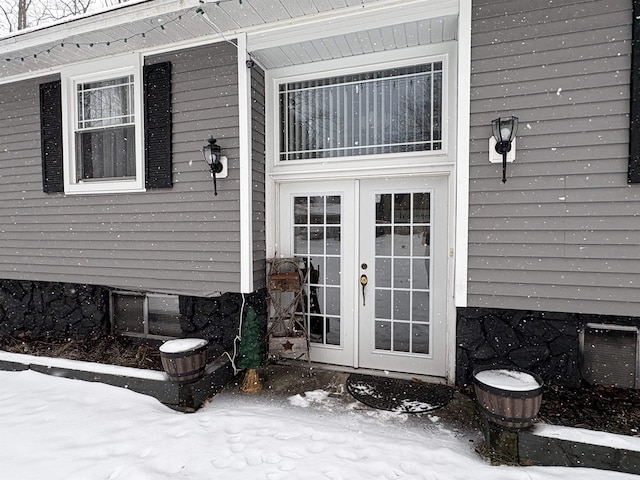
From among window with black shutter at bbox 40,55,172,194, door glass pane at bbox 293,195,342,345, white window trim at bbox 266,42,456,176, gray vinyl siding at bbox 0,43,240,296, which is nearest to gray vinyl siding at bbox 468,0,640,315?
white window trim at bbox 266,42,456,176

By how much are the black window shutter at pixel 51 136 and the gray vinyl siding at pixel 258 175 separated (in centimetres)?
250

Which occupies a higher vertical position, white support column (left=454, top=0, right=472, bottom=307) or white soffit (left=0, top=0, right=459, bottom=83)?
white soffit (left=0, top=0, right=459, bottom=83)

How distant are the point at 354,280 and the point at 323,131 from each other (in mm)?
1650

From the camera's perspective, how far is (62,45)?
3725 mm

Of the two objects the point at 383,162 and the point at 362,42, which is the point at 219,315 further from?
the point at 362,42

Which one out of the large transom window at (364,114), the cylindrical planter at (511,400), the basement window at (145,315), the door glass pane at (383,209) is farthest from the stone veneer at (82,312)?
the cylindrical planter at (511,400)

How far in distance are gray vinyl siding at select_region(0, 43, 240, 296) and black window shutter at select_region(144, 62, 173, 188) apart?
0.24ft

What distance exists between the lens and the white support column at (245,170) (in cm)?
346

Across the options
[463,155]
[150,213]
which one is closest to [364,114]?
[463,155]

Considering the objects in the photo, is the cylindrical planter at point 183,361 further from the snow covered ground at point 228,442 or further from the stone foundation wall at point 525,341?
the stone foundation wall at point 525,341

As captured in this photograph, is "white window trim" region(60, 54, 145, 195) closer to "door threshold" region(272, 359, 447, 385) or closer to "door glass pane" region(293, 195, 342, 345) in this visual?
"door glass pane" region(293, 195, 342, 345)

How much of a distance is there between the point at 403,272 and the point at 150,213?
2.81 m

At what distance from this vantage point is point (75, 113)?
4.21m

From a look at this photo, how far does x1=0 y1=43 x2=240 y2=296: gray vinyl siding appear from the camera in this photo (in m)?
3.58
